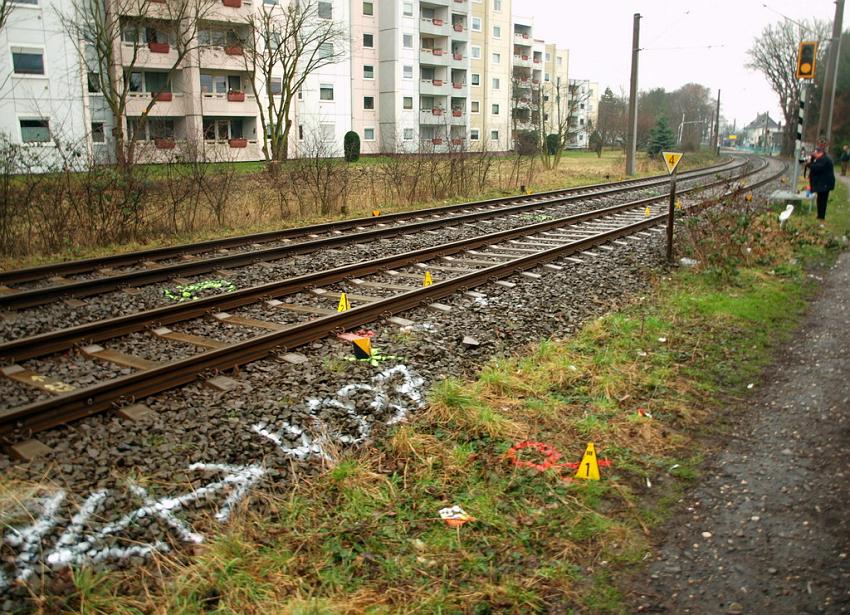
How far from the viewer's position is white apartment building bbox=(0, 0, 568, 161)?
113 feet

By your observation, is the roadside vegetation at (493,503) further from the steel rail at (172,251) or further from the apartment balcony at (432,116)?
the apartment balcony at (432,116)

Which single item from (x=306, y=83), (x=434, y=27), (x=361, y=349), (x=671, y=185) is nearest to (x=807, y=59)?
(x=671, y=185)

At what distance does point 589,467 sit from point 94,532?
3.02m

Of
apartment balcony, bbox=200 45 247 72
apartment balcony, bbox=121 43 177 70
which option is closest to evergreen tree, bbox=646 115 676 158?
apartment balcony, bbox=200 45 247 72

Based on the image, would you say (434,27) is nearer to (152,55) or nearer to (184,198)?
(152,55)

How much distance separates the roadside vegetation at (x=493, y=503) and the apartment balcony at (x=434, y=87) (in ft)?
190

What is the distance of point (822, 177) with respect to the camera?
671 inches

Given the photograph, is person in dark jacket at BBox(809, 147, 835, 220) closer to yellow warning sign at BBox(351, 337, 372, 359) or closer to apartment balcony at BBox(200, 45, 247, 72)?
yellow warning sign at BBox(351, 337, 372, 359)

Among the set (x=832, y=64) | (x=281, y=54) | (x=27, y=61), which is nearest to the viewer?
(x=832, y=64)

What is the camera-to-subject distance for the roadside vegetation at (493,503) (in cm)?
346

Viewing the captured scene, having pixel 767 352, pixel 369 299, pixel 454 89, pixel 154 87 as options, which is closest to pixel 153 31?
pixel 154 87

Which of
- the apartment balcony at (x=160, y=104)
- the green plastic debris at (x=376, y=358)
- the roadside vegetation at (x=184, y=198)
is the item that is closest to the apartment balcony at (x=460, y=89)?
the apartment balcony at (x=160, y=104)

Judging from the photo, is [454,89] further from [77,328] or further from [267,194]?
[77,328]

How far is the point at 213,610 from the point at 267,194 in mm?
14908
